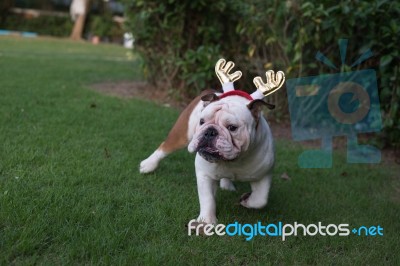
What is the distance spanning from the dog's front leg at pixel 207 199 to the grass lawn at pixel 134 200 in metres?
0.15

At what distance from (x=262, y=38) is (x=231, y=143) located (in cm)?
431

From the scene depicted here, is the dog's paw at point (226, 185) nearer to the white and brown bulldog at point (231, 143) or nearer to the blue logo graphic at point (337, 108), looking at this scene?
the white and brown bulldog at point (231, 143)

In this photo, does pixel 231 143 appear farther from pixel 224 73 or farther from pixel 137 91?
pixel 137 91

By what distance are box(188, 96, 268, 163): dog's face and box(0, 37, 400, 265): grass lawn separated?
0.60 m

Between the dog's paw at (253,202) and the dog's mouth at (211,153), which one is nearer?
the dog's mouth at (211,153)

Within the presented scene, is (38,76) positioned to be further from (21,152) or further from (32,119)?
(21,152)

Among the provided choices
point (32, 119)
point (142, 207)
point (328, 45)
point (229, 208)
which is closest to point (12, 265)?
point (142, 207)

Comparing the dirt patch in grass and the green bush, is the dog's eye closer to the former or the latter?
the green bush

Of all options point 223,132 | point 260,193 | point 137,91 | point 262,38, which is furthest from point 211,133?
point 137,91

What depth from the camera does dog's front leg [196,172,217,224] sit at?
340 centimetres

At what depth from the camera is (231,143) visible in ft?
10.0

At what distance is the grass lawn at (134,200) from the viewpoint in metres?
2.90

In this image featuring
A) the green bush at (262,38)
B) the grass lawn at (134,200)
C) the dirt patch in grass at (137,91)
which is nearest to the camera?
the grass lawn at (134,200)

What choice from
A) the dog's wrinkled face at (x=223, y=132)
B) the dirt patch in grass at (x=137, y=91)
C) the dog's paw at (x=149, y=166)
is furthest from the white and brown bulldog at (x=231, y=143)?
the dirt patch in grass at (x=137, y=91)
